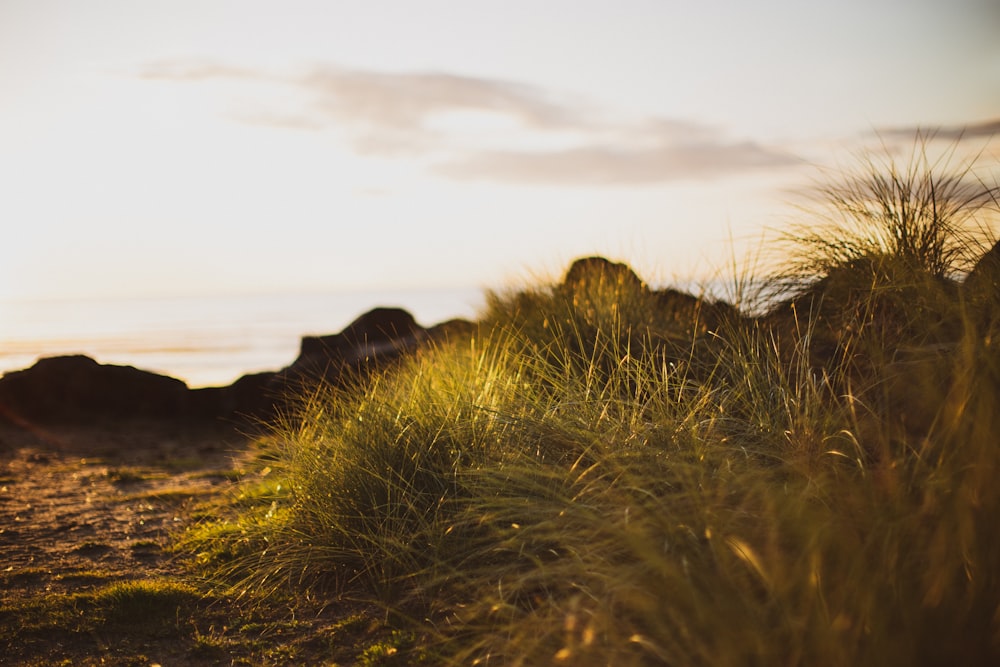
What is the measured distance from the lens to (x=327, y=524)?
380cm

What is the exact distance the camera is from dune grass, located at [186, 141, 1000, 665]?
2297 mm

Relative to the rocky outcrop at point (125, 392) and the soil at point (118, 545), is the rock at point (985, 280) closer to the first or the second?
the soil at point (118, 545)

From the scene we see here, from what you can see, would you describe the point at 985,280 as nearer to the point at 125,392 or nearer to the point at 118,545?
the point at 118,545

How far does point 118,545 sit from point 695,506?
4.05 metres

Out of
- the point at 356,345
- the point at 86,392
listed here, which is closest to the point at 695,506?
the point at 356,345

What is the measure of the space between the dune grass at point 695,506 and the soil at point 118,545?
0.30 metres

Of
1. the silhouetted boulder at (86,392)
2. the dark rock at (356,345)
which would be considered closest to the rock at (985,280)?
the dark rock at (356,345)

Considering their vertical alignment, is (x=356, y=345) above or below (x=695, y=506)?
above

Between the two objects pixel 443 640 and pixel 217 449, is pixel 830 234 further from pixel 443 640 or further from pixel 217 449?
pixel 217 449

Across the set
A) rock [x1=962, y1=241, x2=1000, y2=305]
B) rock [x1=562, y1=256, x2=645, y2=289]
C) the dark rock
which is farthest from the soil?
rock [x1=562, y1=256, x2=645, y2=289]

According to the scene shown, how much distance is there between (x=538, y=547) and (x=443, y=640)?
1.81 feet

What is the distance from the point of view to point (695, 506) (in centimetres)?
277

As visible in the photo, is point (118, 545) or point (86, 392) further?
point (86, 392)

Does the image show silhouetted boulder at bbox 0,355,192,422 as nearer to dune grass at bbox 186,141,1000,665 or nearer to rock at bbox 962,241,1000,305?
dune grass at bbox 186,141,1000,665
